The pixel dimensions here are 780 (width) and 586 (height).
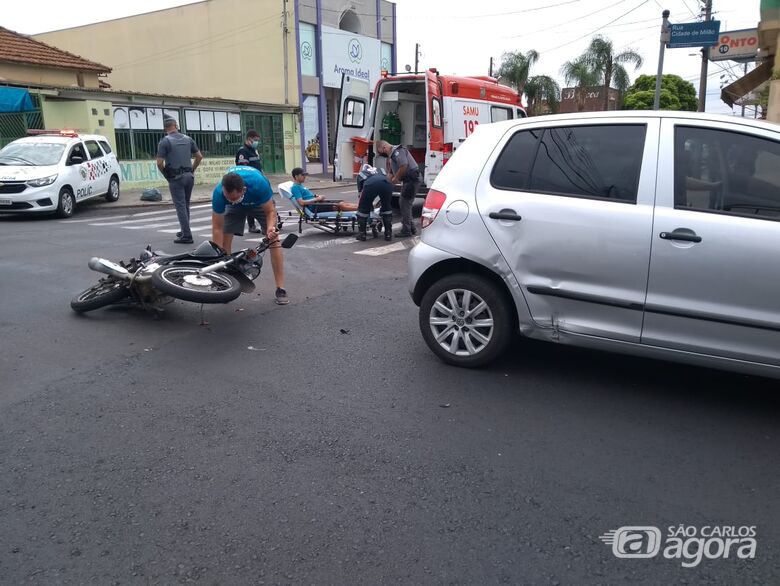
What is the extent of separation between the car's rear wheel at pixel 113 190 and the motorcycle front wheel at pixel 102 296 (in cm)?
1215

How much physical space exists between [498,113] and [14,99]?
13463 mm

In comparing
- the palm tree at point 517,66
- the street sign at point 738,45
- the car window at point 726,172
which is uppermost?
the palm tree at point 517,66

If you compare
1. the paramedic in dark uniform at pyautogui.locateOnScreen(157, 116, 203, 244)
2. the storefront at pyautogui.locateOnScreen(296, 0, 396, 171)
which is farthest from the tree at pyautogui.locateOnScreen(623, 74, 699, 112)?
the paramedic in dark uniform at pyautogui.locateOnScreen(157, 116, 203, 244)

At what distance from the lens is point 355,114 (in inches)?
532

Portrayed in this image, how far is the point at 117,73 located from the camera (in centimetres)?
3700

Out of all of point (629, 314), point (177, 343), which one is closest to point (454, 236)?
point (629, 314)

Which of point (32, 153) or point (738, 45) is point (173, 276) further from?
point (738, 45)

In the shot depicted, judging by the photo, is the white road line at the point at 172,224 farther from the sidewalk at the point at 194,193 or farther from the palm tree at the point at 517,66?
the palm tree at the point at 517,66

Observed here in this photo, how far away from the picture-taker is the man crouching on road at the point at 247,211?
6520mm

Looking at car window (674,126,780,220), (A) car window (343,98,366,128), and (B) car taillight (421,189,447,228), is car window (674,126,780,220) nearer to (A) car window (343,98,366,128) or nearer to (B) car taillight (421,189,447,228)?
(B) car taillight (421,189,447,228)

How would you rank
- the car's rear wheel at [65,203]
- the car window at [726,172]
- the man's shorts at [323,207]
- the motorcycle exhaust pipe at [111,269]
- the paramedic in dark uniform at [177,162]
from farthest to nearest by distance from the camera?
the car's rear wheel at [65,203] → the man's shorts at [323,207] → the paramedic in dark uniform at [177,162] → the motorcycle exhaust pipe at [111,269] → the car window at [726,172]

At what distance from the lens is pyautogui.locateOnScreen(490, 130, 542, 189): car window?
4.56 metres

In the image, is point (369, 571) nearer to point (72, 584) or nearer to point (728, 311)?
point (72, 584)

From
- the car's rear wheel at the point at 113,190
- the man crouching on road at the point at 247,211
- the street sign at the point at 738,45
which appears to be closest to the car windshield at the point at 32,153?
the car's rear wheel at the point at 113,190
